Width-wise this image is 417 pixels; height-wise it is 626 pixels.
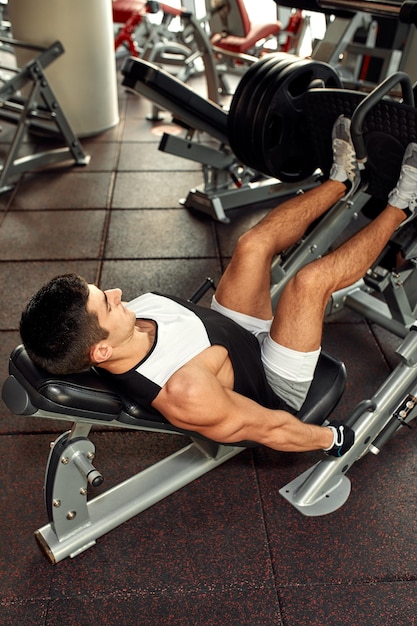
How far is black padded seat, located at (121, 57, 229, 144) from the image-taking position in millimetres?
2447

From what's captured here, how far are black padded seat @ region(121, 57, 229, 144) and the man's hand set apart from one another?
1591 mm

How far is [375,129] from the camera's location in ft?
5.37

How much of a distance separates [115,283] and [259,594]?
139cm

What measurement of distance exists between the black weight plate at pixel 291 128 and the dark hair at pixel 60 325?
120cm

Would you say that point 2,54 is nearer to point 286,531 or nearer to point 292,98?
point 292,98

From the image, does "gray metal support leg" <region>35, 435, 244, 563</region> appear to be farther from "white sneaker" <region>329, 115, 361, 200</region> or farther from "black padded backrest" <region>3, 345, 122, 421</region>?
"white sneaker" <region>329, 115, 361, 200</region>

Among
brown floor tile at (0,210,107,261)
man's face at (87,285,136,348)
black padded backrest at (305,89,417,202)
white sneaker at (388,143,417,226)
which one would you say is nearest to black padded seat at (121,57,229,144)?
brown floor tile at (0,210,107,261)

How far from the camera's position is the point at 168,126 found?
Result: 3.93 meters

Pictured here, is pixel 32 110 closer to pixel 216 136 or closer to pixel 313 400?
pixel 216 136

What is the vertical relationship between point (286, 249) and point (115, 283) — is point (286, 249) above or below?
above

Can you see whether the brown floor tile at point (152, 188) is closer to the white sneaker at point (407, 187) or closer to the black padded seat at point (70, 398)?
the white sneaker at point (407, 187)

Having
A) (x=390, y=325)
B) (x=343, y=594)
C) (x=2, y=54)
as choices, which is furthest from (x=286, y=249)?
(x=2, y=54)

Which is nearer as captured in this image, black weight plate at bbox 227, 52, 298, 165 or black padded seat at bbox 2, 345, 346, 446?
black padded seat at bbox 2, 345, 346, 446

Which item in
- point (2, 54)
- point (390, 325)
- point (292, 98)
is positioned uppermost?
point (292, 98)
